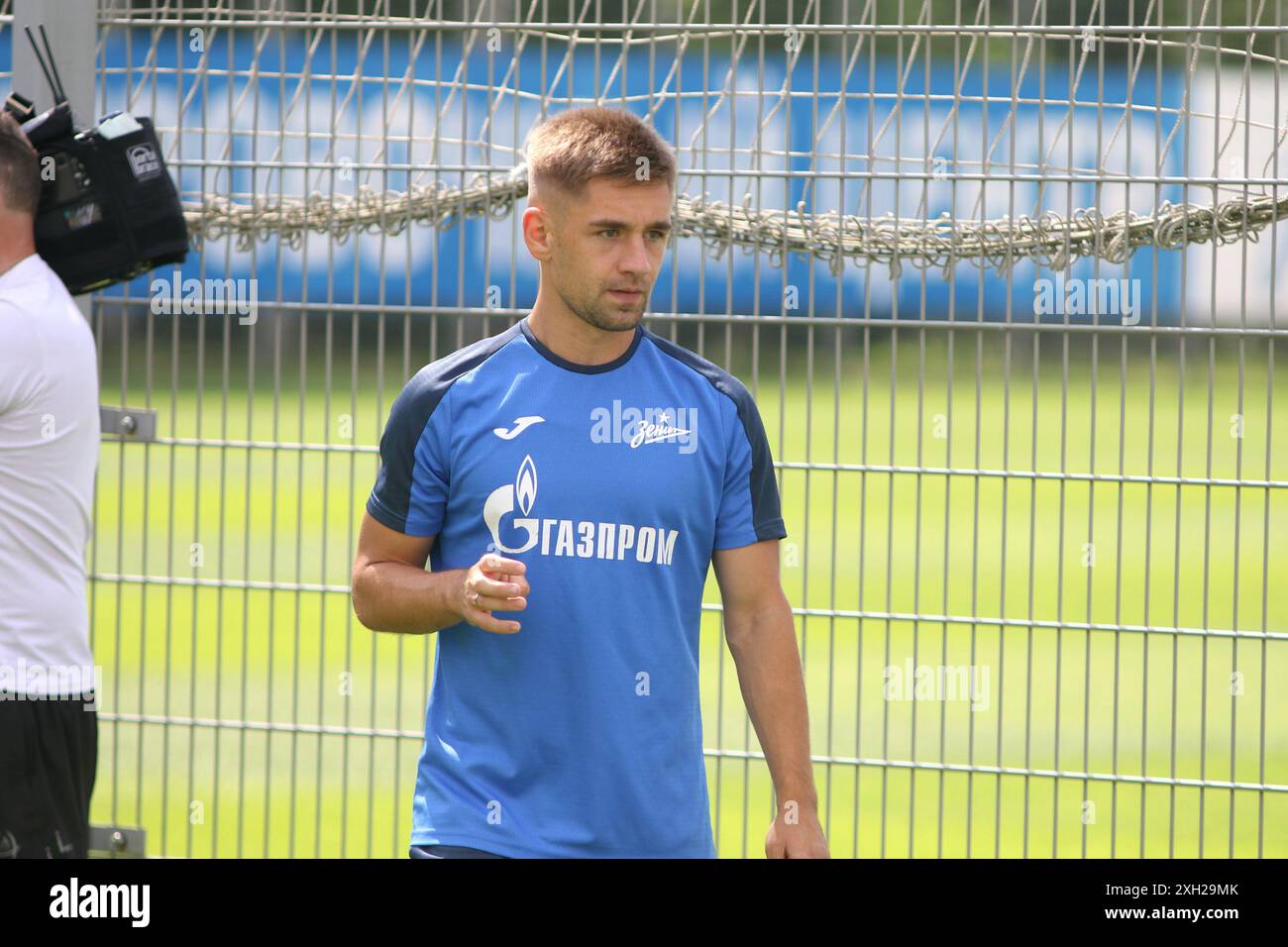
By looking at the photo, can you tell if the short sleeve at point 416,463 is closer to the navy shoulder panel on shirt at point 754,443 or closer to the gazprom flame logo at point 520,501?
the gazprom flame logo at point 520,501

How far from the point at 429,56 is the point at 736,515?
875 cm

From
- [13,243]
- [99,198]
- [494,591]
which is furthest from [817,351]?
[494,591]

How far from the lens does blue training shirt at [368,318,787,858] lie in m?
2.74

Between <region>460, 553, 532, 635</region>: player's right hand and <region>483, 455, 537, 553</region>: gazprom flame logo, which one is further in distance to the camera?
<region>483, 455, 537, 553</region>: gazprom flame logo

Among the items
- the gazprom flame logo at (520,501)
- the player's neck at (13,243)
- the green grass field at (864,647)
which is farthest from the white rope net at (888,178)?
the gazprom flame logo at (520,501)

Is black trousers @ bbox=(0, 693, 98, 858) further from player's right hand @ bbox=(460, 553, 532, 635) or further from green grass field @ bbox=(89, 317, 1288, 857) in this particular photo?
player's right hand @ bbox=(460, 553, 532, 635)

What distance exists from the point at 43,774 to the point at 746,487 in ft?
5.25

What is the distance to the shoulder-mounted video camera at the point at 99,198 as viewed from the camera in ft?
12.2

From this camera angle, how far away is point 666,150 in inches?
112

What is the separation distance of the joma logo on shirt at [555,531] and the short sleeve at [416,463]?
12 centimetres

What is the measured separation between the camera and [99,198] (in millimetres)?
3723

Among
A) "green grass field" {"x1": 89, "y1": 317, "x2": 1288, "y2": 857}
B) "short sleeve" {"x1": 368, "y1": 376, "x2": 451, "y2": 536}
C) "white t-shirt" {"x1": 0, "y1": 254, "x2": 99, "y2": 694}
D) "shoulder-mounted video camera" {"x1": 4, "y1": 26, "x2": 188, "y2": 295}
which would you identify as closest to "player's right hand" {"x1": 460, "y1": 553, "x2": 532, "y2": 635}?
"short sleeve" {"x1": 368, "y1": 376, "x2": 451, "y2": 536}

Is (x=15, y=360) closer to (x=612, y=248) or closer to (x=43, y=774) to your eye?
(x=43, y=774)
